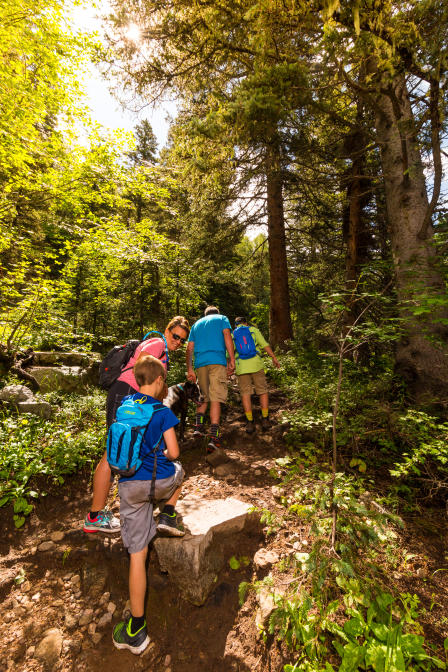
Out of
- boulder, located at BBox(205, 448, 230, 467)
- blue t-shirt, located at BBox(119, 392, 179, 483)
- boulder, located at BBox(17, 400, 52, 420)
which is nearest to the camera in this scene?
blue t-shirt, located at BBox(119, 392, 179, 483)

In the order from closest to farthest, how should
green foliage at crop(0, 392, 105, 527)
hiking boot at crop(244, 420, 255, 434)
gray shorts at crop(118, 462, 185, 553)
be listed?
1. gray shorts at crop(118, 462, 185, 553)
2. green foliage at crop(0, 392, 105, 527)
3. hiking boot at crop(244, 420, 255, 434)

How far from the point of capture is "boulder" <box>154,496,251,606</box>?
89.7 inches

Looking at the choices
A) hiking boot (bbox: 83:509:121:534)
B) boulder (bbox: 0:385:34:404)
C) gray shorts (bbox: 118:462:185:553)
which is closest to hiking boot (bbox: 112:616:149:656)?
gray shorts (bbox: 118:462:185:553)

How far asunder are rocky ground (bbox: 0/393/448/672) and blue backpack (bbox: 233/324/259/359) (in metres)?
2.22

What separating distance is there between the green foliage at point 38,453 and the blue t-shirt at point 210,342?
6.41 ft

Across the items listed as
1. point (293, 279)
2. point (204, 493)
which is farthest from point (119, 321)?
point (204, 493)

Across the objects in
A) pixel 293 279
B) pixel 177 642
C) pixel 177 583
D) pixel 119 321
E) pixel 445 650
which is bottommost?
pixel 177 642

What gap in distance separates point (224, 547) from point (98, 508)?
4.27 ft

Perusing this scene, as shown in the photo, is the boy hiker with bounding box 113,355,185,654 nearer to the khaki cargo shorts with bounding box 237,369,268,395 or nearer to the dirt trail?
the dirt trail

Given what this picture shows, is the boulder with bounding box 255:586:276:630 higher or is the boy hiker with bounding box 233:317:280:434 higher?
the boy hiker with bounding box 233:317:280:434

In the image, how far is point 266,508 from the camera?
293 cm

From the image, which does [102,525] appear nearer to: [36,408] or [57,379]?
[36,408]

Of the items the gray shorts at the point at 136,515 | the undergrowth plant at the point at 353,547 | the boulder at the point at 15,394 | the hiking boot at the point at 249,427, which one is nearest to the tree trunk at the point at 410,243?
the undergrowth plant at the point at 353,547

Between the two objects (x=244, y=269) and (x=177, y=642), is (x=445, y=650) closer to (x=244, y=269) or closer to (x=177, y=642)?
(x=177, y=642)
